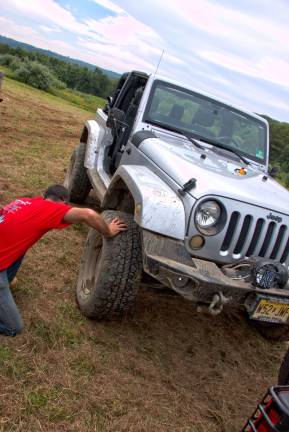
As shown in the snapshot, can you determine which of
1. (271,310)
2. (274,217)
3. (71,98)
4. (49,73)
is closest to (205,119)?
(274,217)

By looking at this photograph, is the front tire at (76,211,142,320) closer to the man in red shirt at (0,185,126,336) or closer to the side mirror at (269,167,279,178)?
the man in red shirt at (0,185,126,336)

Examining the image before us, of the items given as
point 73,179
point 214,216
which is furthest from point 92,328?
point 73,179

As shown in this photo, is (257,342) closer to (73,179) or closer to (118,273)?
(118,273)

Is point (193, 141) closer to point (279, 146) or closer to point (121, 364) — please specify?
point (121, 364)

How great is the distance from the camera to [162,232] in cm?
303

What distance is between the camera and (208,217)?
3.17m

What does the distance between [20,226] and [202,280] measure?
1.23m

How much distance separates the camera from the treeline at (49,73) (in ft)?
93.2

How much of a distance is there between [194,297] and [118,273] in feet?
2.11

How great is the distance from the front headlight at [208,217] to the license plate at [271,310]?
548 millimetres

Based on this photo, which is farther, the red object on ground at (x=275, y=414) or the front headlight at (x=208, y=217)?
the front headlight at (x=208, y=217)

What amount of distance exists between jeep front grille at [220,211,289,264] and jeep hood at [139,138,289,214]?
0.12 meters

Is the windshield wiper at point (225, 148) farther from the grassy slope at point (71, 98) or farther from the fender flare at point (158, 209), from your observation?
the grassy slope at point (71, 98)

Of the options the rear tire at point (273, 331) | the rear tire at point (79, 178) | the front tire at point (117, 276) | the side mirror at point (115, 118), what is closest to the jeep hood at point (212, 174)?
the front tire at point (117, 276)
